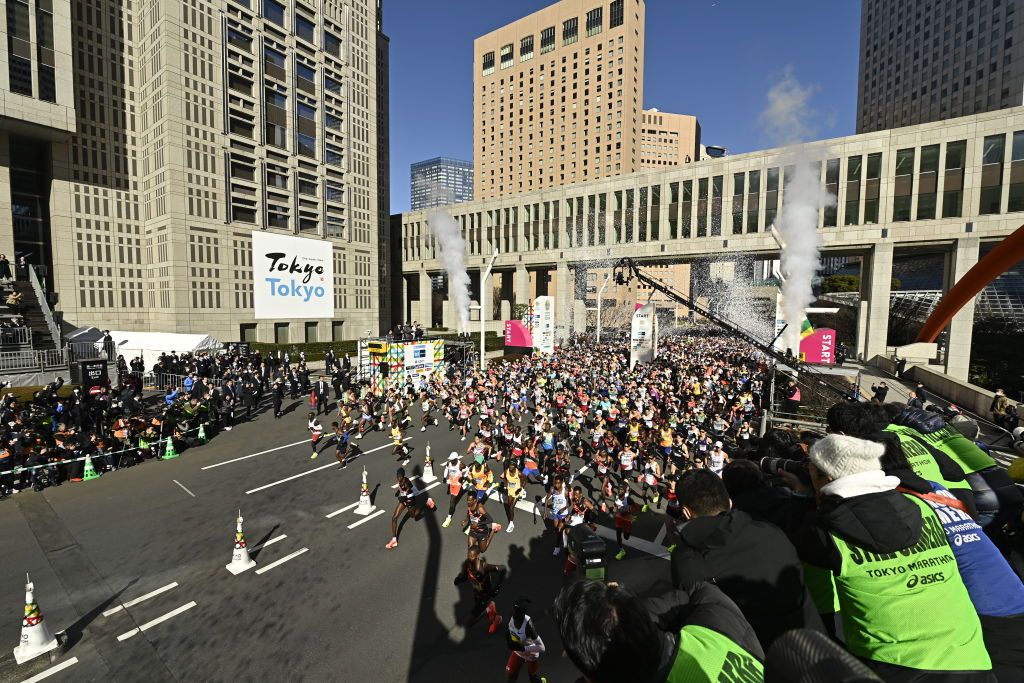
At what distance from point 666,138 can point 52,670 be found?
5741 inches

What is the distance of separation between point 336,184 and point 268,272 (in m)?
17.7

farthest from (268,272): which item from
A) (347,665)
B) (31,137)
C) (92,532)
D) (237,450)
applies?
(347,665)

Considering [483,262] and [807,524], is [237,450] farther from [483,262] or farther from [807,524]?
[483,262]

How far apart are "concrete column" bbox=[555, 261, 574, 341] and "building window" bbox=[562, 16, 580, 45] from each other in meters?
76.0

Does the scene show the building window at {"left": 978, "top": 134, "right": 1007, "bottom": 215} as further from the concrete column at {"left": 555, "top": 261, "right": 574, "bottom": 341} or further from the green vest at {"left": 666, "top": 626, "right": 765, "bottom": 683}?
the green vest at {"left": 666, "top": 626, "right": 765, "bottom": 683}

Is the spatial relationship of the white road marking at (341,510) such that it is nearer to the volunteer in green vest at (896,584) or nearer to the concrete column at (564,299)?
the volunteer in green vest at (896,584)

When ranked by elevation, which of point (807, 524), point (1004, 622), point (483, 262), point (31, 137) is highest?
point (31, 137)

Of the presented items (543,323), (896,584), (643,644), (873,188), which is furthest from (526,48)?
(643,644)

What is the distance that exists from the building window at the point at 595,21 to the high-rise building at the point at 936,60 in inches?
2509

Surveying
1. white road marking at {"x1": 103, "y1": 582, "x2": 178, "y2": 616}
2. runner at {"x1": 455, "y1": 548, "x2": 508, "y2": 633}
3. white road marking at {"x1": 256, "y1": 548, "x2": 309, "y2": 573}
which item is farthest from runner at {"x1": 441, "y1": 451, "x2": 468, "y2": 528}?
white road marking at {"x1": 103, "y1": 582, "x2": 178, "y2": 616}

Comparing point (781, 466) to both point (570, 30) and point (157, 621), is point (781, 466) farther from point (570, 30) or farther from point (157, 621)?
point (570, 30)

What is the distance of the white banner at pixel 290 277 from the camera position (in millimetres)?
32344

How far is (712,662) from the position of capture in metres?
1.64

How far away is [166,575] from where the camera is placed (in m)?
8.02
